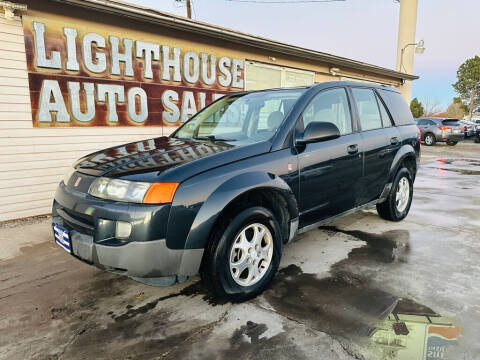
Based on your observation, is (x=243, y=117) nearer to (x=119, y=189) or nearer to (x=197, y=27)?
(x=119, y=189)

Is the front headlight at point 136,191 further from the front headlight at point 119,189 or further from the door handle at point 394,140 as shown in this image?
the door handle at point 394,140

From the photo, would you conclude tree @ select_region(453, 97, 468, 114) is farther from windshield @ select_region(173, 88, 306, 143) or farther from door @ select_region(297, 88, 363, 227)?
windshield @ select_region(173, 88, 306, 143)

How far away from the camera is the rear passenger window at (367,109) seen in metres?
3.79

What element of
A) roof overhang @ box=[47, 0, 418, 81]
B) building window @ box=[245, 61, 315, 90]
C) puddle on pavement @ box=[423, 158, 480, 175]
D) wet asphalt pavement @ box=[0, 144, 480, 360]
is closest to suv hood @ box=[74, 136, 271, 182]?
wet asphalt pavement @ box=[0, 144, 480, 360]

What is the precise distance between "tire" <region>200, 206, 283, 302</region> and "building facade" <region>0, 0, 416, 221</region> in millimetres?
3940

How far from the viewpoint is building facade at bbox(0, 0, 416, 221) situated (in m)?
4.82

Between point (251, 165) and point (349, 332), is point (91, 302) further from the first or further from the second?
→ point (349, 332)

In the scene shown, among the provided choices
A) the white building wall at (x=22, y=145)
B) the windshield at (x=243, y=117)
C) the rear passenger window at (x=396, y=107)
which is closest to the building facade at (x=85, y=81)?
the white building wall at (x=22, y=145)

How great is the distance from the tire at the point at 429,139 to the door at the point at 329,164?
17.8 metres

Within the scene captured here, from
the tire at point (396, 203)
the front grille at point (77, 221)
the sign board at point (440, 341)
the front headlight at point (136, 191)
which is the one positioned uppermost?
the front headlight at point (136, 191)

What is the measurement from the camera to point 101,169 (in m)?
2.52

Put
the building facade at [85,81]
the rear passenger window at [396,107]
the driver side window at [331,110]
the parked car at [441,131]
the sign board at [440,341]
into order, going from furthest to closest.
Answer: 1. the parked car at [441,131]
2. the building facade at [85,81]
3. the rear passenger window at [396,107]
4. the driver side window at [331,110]
5. the sign board at [440,341]

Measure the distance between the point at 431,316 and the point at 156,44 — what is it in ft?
19.3

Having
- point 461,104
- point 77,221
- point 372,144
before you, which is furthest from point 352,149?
point 461,104
